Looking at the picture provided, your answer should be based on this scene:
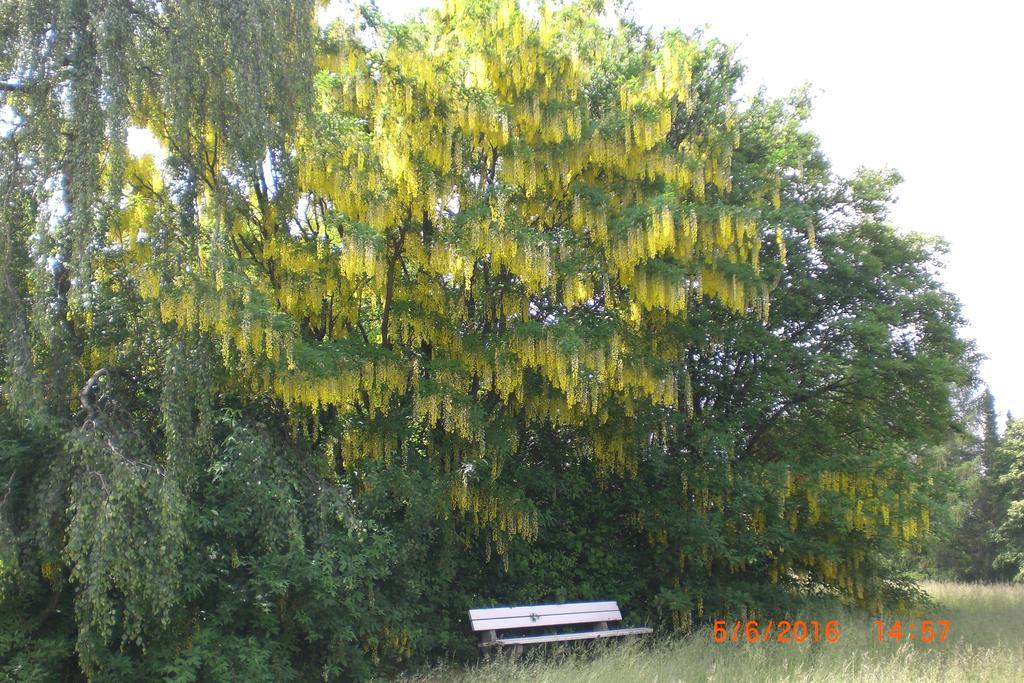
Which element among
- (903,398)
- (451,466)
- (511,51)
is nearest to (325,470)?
(451,466)

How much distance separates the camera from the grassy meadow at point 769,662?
6.76 m

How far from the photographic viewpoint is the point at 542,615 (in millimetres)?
8742

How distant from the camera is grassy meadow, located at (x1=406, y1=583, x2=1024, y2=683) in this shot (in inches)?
266

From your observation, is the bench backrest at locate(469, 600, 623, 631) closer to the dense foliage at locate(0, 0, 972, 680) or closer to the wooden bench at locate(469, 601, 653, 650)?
the wooden bench at locate(469, 601, 653, 650)

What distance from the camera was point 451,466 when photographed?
8727 mm

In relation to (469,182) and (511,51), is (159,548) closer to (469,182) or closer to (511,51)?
(469,182)
